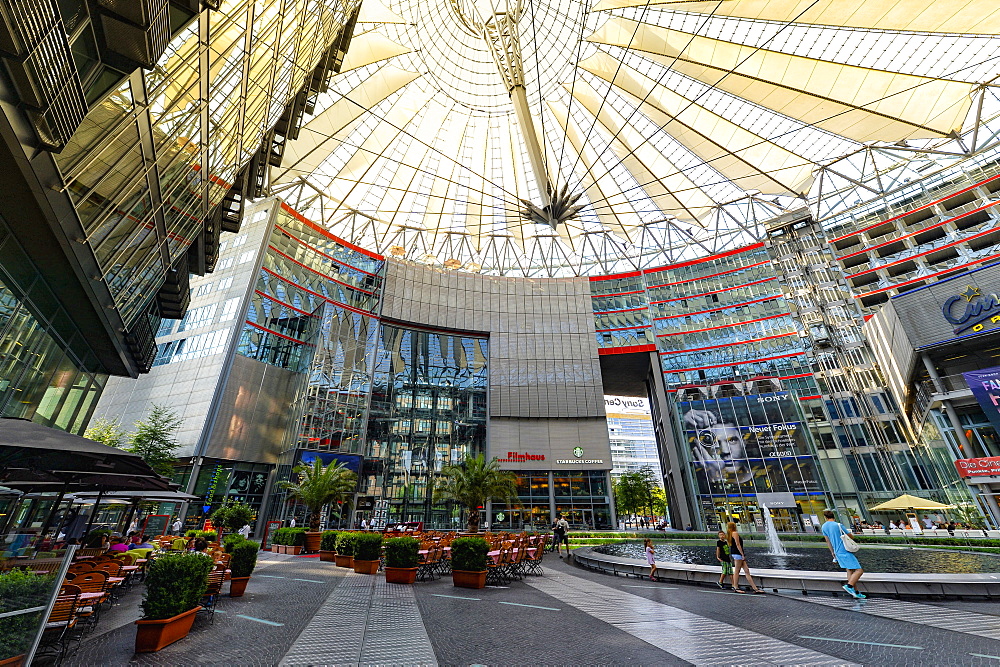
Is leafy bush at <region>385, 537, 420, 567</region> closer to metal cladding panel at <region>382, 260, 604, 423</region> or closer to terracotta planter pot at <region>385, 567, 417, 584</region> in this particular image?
terracotta planter pot at <region>385, 567, 417, 584</region>

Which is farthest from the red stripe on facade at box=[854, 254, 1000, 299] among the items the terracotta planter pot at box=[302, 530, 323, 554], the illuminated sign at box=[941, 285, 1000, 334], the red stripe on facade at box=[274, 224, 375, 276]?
the terracotta planter pot at box=[302, 530, 323, 554]

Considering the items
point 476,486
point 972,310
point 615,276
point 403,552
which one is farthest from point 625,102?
point 403,552

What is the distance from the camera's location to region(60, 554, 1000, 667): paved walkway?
561cm

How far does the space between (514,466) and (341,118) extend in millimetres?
36013

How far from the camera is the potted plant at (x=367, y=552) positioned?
46.1 feet

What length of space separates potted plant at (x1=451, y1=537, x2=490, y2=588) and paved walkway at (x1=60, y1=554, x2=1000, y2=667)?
79 cm

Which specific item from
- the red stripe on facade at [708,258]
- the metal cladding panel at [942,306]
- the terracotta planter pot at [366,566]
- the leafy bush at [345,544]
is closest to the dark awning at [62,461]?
the terracotta planter pot at [366,566]

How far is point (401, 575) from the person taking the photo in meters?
12.4

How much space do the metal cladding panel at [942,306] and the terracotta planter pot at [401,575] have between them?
41916 millimetres

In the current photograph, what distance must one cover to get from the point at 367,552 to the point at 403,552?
258cm

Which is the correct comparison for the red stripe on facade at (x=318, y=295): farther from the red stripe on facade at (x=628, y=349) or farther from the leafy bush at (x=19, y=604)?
the leafy bush at (x=19, y=604)

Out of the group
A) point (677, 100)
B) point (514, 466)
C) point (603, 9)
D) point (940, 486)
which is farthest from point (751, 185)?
point (514, 466)

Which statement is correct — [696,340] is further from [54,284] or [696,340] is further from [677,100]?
[54,284]

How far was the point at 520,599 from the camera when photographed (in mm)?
10211
